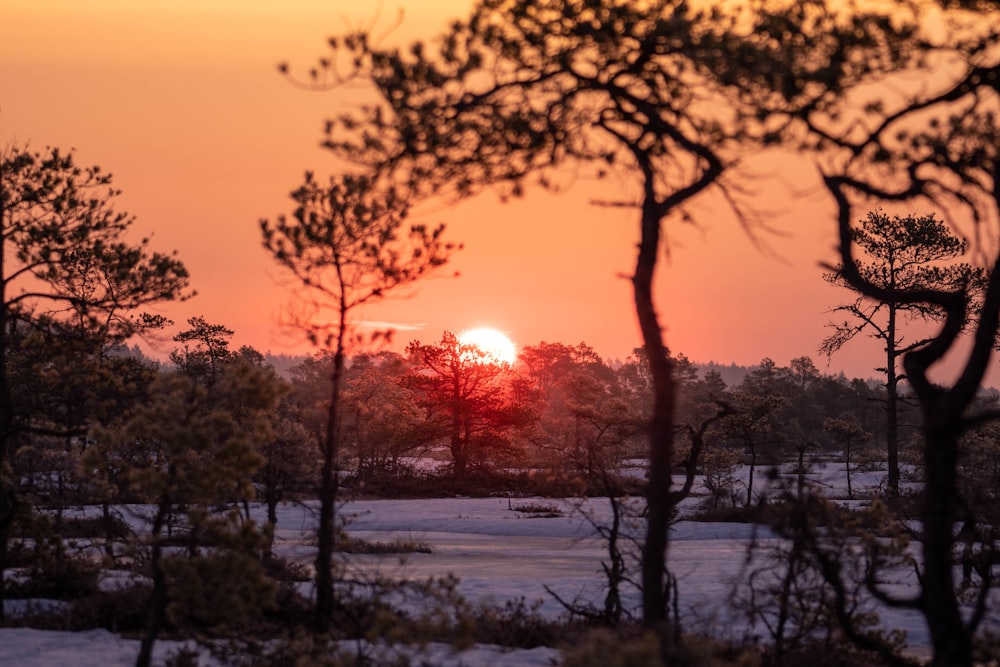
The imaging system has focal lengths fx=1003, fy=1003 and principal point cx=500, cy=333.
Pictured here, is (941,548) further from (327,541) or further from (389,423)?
(389,423)

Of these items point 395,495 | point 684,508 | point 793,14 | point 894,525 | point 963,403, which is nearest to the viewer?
point 793,14

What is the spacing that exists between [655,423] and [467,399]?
47254 mm

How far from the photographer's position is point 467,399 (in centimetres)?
5622

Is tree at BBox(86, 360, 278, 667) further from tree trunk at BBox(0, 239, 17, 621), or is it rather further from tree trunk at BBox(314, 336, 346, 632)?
tree trunk at BBox(0, 239, 17, 621)

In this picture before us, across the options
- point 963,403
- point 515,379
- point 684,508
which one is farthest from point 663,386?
point 515,379

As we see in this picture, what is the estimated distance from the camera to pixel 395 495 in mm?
49000

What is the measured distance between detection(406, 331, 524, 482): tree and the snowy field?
9009mm

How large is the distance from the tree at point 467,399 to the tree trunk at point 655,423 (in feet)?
148

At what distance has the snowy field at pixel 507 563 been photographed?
12.4m

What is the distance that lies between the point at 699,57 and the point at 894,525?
636 centimetres

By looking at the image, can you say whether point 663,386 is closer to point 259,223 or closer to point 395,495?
point 259,223

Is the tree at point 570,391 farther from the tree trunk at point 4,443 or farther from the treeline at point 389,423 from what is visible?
the tree trunk at point 4,443

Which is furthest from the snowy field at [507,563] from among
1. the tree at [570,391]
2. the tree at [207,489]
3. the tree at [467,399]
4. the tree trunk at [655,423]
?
the tree at [570,391]

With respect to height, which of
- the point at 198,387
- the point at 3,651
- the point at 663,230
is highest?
the point at 663,230
